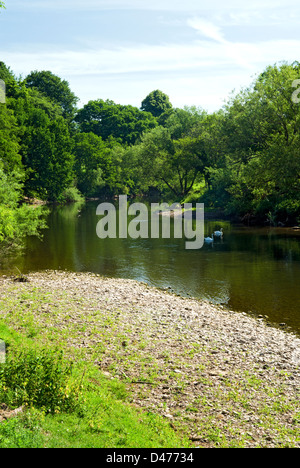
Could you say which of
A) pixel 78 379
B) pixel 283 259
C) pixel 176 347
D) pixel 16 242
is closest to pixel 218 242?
pixel 283 259

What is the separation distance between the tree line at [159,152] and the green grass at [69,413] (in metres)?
17.7

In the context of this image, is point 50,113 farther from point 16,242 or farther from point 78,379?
point 78,379

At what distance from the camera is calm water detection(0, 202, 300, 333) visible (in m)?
21.4

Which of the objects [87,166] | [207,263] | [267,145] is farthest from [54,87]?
[207,263]

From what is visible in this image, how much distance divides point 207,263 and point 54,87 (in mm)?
97873

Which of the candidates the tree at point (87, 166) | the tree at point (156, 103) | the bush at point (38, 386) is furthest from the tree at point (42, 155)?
the tree at point (156, 103)

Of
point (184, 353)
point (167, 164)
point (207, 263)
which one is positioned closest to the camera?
point (184, 353)

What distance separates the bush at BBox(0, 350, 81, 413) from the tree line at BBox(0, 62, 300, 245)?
57.4 ft

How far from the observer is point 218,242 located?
3784 centimetres

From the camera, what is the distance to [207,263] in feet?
96.3

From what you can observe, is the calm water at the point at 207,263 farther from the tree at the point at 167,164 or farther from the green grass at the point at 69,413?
the tree at the point at 167,164

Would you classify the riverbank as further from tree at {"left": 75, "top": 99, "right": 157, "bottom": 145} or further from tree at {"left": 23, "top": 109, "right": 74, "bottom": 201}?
tree at {"left": 75, "top": 99, "right": 157, "bottom": 145}

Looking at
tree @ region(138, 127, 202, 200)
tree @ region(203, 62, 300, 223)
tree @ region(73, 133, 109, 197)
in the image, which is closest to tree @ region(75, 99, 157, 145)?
tree @ region(73, 133, 109, 197)

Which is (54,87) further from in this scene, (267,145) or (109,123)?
(267,145)
